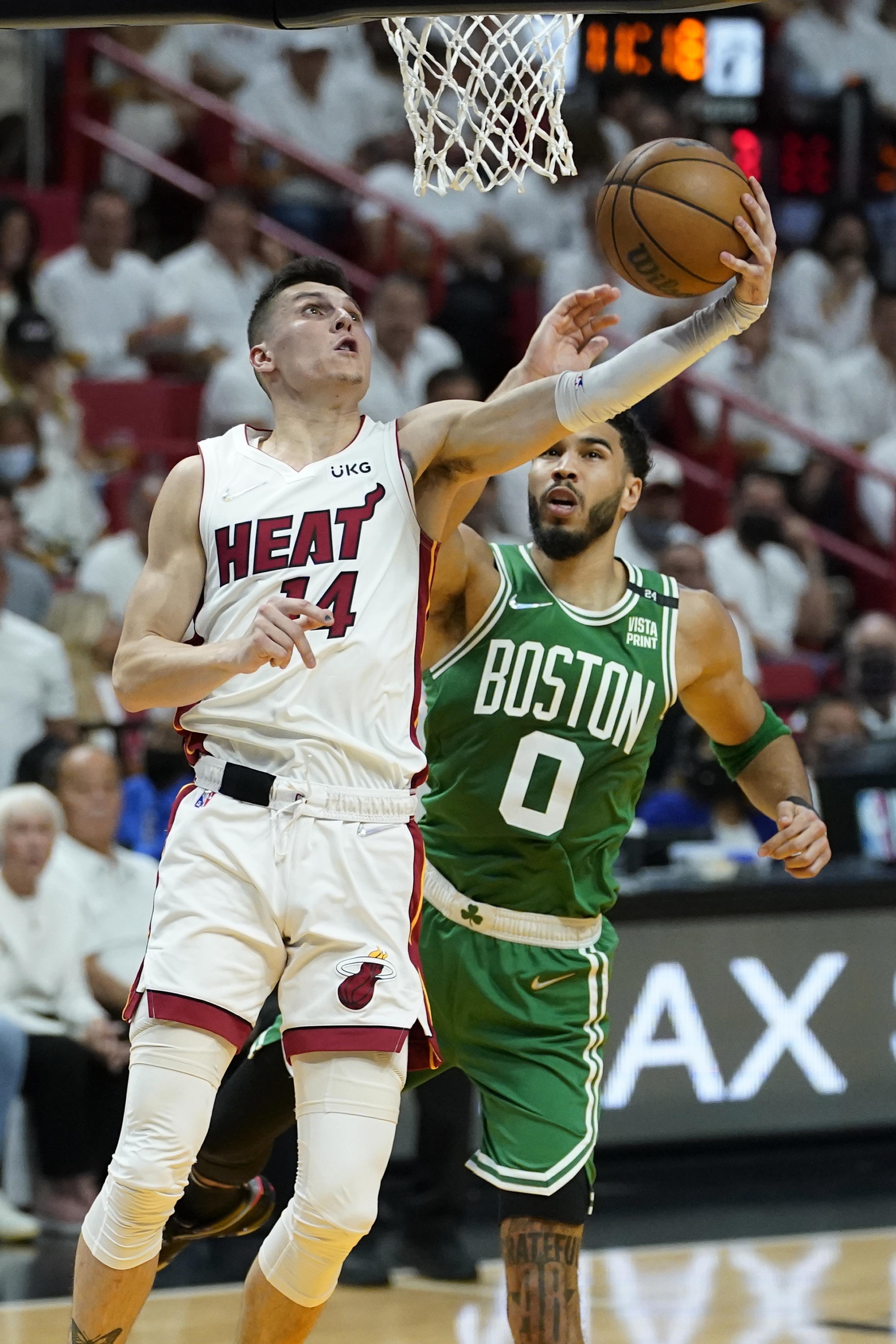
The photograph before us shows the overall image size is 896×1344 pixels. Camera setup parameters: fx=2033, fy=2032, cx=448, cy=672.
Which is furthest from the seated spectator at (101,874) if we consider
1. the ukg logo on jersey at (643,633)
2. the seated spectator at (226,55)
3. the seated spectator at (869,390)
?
the seated spectator at (869,390)

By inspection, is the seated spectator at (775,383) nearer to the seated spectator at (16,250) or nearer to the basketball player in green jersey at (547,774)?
the seated spectator at (16,250)

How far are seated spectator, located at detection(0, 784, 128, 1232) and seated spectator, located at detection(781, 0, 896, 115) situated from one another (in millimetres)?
9044

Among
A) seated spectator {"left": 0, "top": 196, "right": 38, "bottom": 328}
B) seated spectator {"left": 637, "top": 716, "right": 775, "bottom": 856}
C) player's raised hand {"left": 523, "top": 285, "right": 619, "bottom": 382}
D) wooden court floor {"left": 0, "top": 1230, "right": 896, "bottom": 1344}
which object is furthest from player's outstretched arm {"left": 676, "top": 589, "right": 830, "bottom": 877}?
seated spectator {"left": 0, "top": 196, "right": 38, "bottom": 328}

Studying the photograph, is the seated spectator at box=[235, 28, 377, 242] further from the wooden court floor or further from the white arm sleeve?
the white arm sleeve

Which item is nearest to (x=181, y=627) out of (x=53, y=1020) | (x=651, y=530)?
(x=53, y=1020)

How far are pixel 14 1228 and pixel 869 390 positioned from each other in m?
7.92

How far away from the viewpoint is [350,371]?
4188 mm

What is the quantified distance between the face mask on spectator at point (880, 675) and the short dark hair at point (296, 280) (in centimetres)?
552

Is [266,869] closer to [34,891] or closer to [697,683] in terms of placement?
[697,683]

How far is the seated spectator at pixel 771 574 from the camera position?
10.3m

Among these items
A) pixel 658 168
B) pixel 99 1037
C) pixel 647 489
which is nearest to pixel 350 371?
pixel 658 168

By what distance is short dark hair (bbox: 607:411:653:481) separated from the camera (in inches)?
187

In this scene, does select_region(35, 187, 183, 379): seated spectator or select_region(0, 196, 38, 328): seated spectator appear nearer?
select_region(0, 196, 38, 328): seated spectator

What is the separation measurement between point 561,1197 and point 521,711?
1075 millimetres
